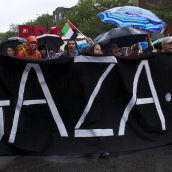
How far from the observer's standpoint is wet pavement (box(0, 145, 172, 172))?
3471 mm

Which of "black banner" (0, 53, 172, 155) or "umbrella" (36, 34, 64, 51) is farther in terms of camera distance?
"umbrella" (36, 34, 64, 51)

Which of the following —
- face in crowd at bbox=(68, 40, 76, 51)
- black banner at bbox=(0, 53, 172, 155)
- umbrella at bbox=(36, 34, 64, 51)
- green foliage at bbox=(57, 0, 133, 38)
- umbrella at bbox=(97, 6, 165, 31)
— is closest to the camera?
black banner at bbox=(0, 53, 172, 155)

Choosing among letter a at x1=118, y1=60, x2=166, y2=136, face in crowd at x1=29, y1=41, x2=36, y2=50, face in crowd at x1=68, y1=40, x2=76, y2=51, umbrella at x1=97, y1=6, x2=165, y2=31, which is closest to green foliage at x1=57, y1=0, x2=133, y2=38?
umbrella at x1=97, y1=6, x2=165, y2=31

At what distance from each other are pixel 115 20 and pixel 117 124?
3744 mm

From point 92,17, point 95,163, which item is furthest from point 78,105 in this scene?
point 92,17

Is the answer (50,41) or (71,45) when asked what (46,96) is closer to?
(71,45)

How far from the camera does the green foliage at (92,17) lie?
31547mm

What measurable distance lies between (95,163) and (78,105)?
0.89 meters

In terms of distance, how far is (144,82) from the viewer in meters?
4.29

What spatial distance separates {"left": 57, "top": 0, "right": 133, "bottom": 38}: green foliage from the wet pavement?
1056 inches

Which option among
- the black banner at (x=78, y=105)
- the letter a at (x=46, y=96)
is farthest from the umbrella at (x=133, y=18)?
the letter a at (x=46, y=96)

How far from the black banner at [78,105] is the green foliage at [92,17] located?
86.2ft

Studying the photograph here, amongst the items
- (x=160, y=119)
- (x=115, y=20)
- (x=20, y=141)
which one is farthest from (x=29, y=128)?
(x=115, y=20)

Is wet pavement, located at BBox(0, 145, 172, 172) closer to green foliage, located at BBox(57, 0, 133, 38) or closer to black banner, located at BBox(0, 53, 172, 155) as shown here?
black banner, located at BBox(0, 53, 172, 155)
